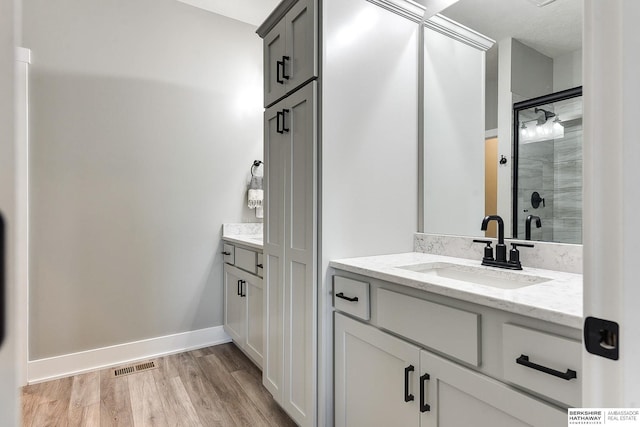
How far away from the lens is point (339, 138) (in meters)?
1.55

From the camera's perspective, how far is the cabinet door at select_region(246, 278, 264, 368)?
2199mm

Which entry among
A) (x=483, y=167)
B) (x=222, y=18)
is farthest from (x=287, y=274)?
(x=222, y=18)

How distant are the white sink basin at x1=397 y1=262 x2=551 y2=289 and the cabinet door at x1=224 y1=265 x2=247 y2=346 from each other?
1383 millimetres

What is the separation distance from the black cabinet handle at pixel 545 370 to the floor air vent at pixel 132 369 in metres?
2.39

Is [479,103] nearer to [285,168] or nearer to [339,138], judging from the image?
[339,138]

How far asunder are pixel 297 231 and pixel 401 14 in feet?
4.04

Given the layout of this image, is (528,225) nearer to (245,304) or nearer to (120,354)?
(245,304)

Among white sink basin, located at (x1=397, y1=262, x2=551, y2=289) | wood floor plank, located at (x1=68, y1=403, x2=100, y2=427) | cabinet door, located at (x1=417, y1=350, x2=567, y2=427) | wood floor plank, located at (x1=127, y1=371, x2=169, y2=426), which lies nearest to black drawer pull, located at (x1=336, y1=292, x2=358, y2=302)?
white sink basin, located at (x1=397, y1=262, x2=551, y2=289)

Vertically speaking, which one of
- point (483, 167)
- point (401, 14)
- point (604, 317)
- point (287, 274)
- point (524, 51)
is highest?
point (401, 14)

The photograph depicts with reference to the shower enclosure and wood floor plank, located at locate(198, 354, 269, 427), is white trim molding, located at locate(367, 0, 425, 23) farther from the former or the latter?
wood floor plank, located at locate(198, 354, 269, 427)

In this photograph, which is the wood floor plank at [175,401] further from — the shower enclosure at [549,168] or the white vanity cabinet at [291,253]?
the shower enclosure at [549,168]

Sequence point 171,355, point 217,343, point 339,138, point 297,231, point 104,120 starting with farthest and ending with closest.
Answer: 1. point 217,343
2. point 171,355
3. point 104,120
4. point 297,231
5. point 339,138

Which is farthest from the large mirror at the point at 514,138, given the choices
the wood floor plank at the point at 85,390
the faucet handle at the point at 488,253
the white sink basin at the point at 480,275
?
the wood floor plank at the point at 85,390

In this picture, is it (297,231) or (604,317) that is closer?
(604,317)
